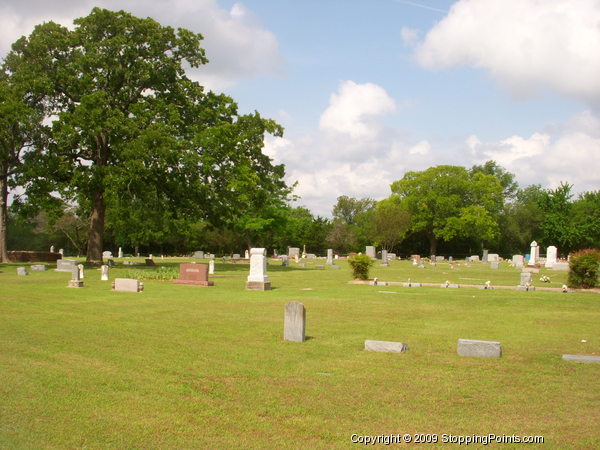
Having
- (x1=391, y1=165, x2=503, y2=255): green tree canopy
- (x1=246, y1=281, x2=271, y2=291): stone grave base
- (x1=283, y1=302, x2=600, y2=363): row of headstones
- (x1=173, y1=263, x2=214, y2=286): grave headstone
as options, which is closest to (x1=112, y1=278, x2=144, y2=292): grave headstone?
(x1=173, y1=263, x2=214, y2=286): grave headstone

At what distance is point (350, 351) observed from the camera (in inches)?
391

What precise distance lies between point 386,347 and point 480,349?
1.57 meters

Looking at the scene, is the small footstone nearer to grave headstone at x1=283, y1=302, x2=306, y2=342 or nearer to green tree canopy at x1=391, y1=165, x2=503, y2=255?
grave headstone at x1=283, y1=302, x2=306, y2=342

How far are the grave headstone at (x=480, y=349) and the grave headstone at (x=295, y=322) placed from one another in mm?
2882

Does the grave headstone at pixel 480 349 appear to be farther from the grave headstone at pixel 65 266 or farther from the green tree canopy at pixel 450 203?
the green tree canopy at pixel 450 203

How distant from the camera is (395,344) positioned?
9.79 m

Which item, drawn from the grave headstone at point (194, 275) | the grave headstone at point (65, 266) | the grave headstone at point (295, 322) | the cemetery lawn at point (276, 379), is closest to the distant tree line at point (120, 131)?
the grave headstone at point (65, 266)

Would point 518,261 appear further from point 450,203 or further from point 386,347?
point 386,347

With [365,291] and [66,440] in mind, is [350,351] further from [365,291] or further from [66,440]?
[365,291]

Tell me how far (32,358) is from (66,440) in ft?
12.4

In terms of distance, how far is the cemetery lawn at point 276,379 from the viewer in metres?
5.84

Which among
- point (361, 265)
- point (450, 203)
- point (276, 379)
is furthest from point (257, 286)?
point (450, 203)

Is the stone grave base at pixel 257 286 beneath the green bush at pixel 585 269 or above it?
beneath

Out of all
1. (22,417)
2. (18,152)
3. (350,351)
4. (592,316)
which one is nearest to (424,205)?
(18,152)
